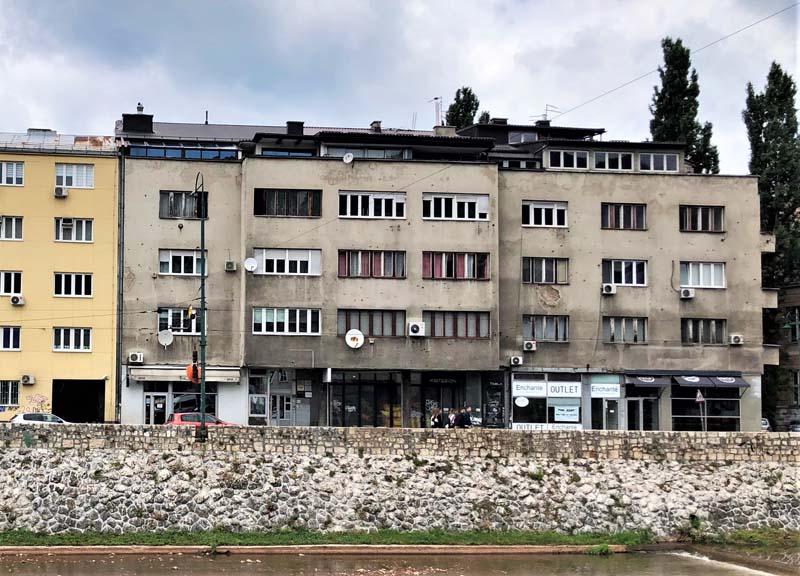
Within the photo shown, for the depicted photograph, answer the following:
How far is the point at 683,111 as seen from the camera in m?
75.9

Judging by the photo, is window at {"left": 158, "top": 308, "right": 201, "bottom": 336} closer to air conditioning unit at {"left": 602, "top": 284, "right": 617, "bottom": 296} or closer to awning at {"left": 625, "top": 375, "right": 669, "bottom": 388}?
air conditioning unit at {"left": 602, "top": 284, "right": 617, "bottom": 296}

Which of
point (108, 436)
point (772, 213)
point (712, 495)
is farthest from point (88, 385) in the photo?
point (772, 213)

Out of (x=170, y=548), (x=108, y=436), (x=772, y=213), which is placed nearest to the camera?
(x=170, y=548)

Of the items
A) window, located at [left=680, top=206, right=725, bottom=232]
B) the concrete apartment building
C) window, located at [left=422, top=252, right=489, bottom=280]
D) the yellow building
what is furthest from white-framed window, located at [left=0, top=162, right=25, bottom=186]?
window, located at [left=680, top=206, right=725, bottom=232]

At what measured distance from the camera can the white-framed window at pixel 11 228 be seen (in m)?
63.3

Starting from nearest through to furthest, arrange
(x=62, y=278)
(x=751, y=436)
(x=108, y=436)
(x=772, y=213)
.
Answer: (x=108, y=436), (x=751, y=436), (x=62, y=278), (x=772, y=213)

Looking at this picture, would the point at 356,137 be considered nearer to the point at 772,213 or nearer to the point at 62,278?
the point at 62,278

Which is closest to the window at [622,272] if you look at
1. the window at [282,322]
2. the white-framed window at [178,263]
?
the window at [282,322]

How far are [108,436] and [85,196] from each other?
24.8 metres

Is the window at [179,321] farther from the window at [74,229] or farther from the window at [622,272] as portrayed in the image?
the window at [622,272]

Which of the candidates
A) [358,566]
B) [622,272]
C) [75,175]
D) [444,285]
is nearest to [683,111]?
[622,272]

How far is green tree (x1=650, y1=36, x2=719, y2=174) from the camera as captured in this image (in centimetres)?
7544

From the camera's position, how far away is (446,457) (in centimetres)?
4450

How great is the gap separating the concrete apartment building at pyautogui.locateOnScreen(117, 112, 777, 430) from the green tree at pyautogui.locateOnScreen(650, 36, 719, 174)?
18.9ft
